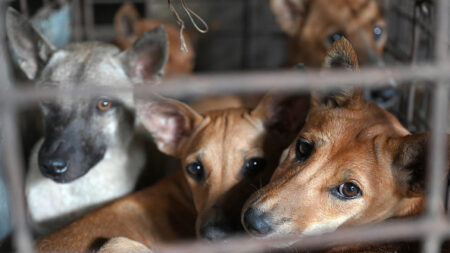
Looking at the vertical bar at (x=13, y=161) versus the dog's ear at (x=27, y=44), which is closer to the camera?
the vertical bar at (x=13, y=161)

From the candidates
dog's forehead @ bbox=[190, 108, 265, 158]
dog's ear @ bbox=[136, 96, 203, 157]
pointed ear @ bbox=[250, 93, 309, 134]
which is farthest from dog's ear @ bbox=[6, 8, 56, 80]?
pointed ear @ bbox=[250, 93, 309, 134]

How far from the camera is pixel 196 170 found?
270 cm

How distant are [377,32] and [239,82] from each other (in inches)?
139

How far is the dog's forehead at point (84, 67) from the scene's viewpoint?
115 inches

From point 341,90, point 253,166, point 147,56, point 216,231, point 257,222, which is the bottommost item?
point 216,231

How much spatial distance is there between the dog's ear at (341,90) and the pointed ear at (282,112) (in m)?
0.21

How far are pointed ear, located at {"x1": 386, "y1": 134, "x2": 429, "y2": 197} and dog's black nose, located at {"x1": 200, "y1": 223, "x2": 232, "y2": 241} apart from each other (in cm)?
85

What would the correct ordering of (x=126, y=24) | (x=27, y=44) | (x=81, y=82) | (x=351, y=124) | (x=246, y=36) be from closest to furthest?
(x=351, y=124) → (x=81, y=82) → (x=27, y=44) → (x=126, y=24) → (x=246, y=36)

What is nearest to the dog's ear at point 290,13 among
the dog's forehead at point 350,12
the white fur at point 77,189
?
the dog's forehead at point 350,12

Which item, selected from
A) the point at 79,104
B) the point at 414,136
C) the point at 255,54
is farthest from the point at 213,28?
the point at 414,136

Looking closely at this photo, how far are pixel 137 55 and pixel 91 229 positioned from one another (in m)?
1.20

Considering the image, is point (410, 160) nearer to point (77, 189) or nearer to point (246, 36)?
point (77, 189)

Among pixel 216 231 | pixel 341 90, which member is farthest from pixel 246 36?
pixel 216 231

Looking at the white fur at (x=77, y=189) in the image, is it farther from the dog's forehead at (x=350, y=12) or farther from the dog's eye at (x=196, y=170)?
the dog's forehead at (x=350, y=12)
